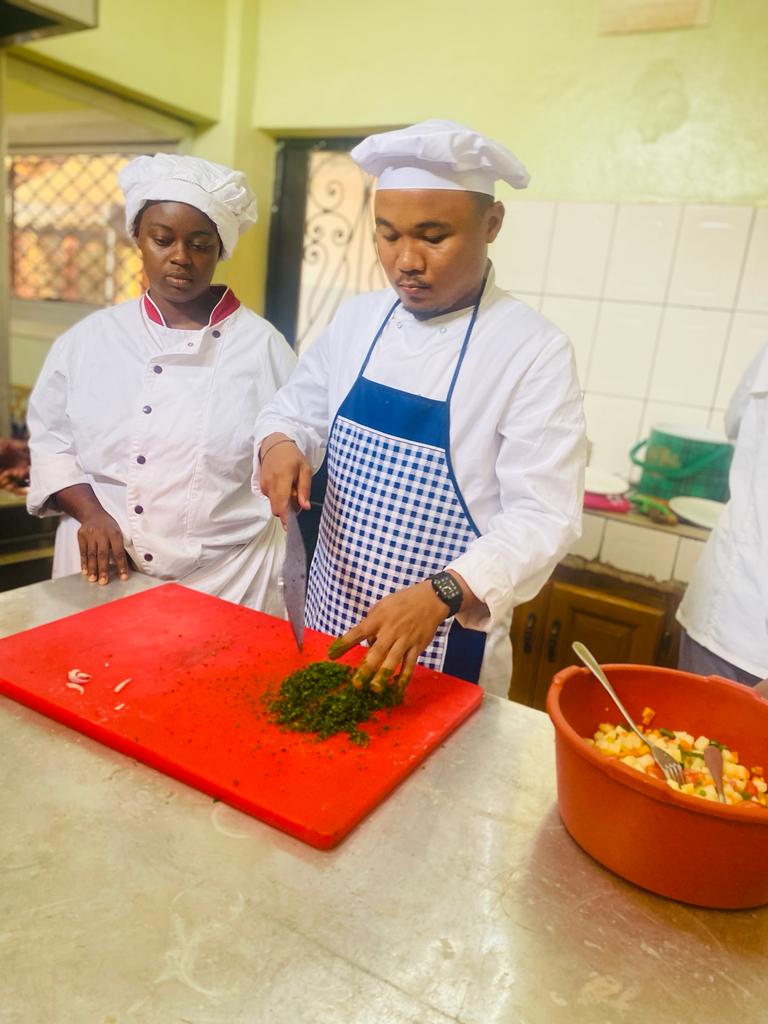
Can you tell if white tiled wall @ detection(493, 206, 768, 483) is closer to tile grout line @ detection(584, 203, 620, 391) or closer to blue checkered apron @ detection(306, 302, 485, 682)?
tile grout line @ detection(584, 203, 620, 391)

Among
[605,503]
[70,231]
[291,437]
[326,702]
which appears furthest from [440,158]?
[70,231]

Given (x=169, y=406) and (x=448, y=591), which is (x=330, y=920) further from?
(x=169, y=406)

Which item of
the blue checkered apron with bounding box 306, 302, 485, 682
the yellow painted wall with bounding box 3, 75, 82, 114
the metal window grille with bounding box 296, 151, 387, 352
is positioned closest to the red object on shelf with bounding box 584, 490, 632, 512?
the blue checkered apron with bounding box 306, 302, 485, 682

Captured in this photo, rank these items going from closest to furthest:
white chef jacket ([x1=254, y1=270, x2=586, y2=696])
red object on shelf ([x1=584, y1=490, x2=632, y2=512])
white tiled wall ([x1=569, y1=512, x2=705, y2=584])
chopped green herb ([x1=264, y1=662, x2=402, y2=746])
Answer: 1. chopped green herb ([x1=264, y1=662, x2=402, y2=746])
2. white chef jacket ([x1=254, y1=270, x2=586, y2=696])
3. white tiled wall ([x1=569, y1=512, x2=705, y2=584])
4. red object on shelf ([x1=584, y1=490, x2=632, y2=512])

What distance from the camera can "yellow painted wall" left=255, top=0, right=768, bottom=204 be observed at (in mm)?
2455

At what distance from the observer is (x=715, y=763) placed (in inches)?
34.0

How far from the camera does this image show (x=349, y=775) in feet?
2.96

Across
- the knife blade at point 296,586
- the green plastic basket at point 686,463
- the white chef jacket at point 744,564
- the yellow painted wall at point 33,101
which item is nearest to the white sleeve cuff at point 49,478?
the knife blade at point 296,586

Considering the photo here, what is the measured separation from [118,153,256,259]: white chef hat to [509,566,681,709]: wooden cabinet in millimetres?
1495

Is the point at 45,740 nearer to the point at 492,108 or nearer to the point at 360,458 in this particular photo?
the point at 360,458

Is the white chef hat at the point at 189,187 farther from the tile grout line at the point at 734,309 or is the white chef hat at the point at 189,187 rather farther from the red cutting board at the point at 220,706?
the tile grout line at the point at 734,309

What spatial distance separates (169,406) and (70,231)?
10.6ft

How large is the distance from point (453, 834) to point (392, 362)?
86 centimetres

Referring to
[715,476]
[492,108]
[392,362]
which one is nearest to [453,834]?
[392,362]
